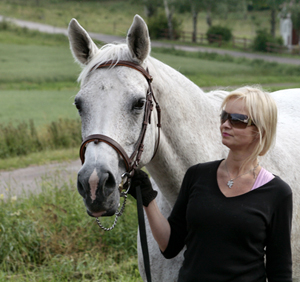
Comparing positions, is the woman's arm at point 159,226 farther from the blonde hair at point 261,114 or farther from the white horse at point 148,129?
the blonde hair at point 261,114

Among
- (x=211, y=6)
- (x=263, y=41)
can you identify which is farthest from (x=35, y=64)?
(x=211, y=6)

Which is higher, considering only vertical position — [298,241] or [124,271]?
[298,241]

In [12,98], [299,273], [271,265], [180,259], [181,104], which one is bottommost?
[12,98]

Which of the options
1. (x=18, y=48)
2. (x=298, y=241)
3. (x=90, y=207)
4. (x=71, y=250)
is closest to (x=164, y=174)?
(x=90, y=207)

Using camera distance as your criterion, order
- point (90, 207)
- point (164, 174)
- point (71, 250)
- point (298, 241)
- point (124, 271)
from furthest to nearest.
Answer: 1. point (71, 250)
2. point (124, 271)
3. point (298, 241)
4. point (164, 174)
5. point (90, 207)

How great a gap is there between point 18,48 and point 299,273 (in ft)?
114

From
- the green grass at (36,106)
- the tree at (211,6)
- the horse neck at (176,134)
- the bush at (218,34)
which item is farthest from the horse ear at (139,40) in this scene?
the tree at (211,6)

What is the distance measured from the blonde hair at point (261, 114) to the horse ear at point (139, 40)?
0.58 m

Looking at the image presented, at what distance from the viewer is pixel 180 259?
2.46 m

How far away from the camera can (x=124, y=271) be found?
433cm

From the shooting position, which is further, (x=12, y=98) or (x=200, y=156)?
(x=12, y=98)

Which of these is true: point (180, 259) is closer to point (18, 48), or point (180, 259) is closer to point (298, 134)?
point (298, 134)

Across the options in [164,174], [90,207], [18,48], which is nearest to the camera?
[90,207]

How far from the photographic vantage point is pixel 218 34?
1581 inches
